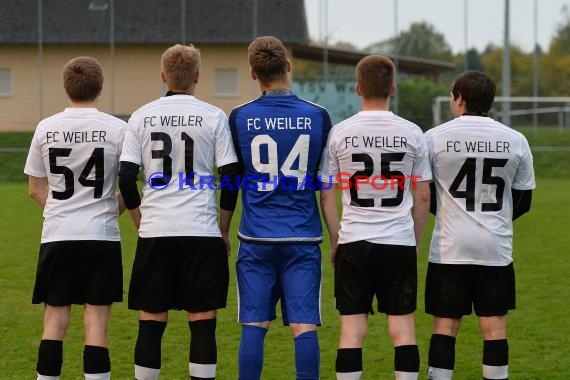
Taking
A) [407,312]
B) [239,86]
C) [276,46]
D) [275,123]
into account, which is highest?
[239,86]

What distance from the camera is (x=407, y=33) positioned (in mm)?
28172

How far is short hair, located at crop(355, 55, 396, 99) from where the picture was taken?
16.2ft

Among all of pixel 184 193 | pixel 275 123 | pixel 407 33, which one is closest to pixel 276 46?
pixel 275 123

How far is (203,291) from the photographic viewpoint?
494 cm

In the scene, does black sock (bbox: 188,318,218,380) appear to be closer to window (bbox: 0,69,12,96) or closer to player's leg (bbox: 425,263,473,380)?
player's leg (bbox: 425,263,473,380)

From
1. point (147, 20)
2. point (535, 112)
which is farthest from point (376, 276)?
point (535, 112)

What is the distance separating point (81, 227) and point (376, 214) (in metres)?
1.55

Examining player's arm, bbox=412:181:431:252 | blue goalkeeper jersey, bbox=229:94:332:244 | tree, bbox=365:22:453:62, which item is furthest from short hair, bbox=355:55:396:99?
tree, bbox=365:22:453:62

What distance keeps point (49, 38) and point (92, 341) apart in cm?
2315

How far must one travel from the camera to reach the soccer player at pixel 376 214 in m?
4.92

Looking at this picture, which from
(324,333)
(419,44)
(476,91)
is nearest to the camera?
(476,91)

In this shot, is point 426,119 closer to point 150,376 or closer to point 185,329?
point 185,329

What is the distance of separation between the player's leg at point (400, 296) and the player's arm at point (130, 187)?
1.28 m

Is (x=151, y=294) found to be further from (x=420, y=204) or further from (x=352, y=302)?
(x=420, y=204)
